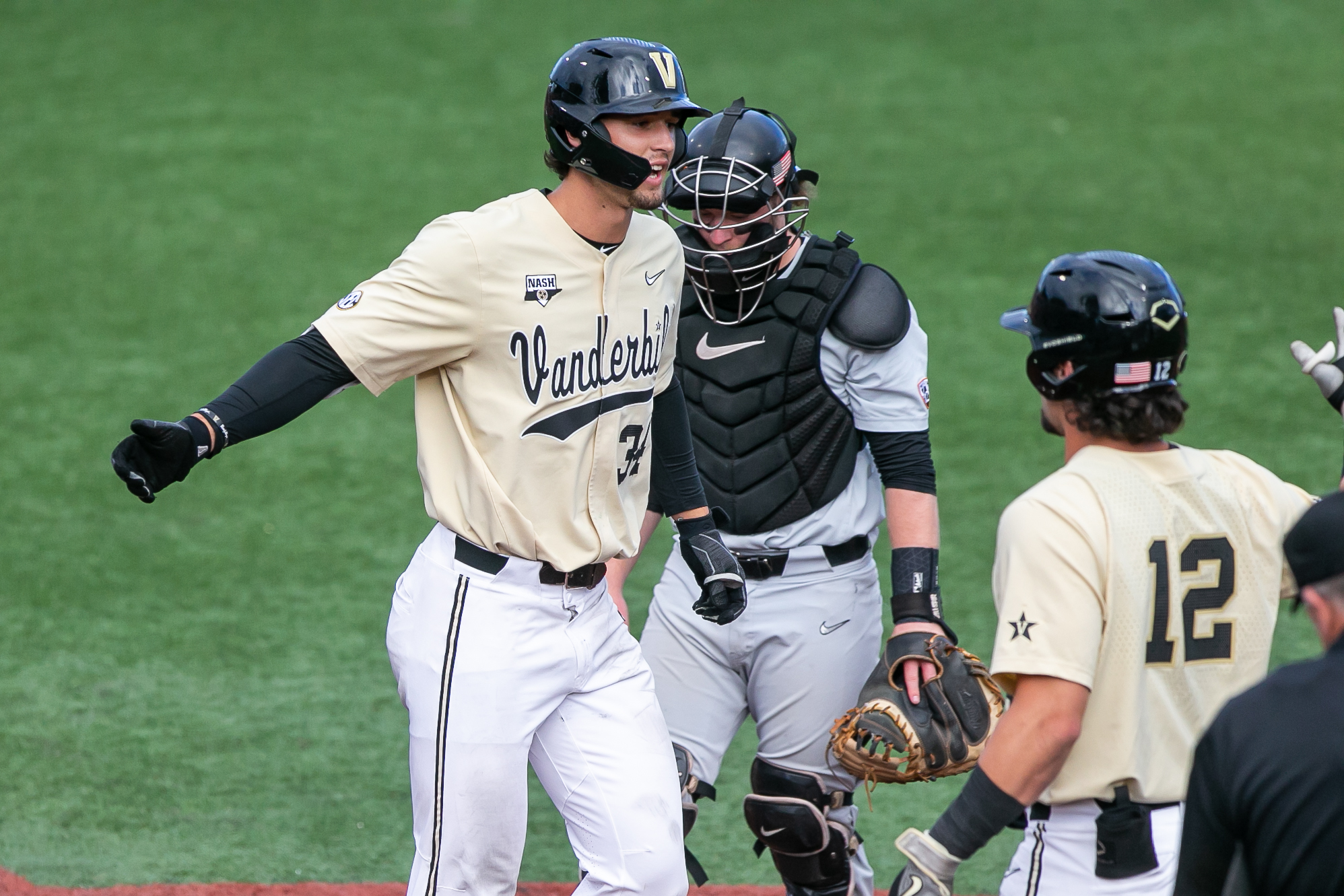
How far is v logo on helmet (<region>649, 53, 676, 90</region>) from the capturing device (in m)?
3.31

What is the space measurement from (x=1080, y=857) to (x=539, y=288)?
1502 mm

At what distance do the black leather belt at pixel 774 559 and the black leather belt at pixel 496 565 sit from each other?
0.73m

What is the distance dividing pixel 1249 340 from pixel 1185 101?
4.35 metres

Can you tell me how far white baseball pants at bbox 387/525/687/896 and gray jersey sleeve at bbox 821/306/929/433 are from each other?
934mm

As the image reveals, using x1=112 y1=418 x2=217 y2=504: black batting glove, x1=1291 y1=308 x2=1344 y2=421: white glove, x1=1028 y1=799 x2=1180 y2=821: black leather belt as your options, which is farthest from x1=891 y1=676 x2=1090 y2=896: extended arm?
x1=112 y1=418 x2=217 y2=504: black batting glove

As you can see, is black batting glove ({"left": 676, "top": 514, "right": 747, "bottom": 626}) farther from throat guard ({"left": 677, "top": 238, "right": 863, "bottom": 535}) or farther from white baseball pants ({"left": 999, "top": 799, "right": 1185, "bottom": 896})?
white baseball pants ({"left": 999, "top": 799, "right": 1185, "bottom": 896})

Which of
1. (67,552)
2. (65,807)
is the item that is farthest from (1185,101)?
(65,807)

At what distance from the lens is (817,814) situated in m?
3.78

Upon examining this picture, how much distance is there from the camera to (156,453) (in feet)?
9.07

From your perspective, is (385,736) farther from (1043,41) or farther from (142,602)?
(1043,41)

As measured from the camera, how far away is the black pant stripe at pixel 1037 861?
8.71 feet

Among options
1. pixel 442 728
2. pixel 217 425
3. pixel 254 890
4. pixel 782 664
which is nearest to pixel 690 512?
pixel 782 664

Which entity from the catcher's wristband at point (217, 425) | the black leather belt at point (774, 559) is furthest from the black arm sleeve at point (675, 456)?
the catcher's wristband at point (217, 425)

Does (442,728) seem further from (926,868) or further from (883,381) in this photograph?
(883,381)
